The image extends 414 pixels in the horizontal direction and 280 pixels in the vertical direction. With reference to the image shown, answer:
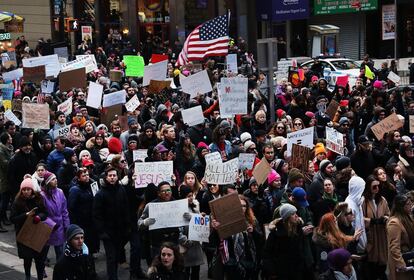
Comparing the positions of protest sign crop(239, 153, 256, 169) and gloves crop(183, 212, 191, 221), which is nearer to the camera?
gloves crop(183, 212, 191, 221)

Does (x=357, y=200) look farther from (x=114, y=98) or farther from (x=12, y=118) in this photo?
(x=114, y=98)

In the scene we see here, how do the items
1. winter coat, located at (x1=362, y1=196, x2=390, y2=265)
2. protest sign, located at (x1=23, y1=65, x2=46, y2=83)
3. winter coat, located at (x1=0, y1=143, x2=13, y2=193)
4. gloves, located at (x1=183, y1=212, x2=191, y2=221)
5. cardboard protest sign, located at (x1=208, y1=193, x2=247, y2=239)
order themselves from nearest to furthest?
1. cardboard protest sign, located at (x1=208, y1=193, x2=247, y2=239)
2. gloves, located at (x1=183, y1=212, x2=191, y2=221)
3. winter coat, located at (x1=362, y1=196, x2=390, y2=265)
4. winter coat, located at (x1=0, y1=143, x2=13, y2=193)
5. protest sign, located at (x1=23, y1=65, x2=46, y2=83)

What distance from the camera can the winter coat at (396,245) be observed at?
8383 millimetres

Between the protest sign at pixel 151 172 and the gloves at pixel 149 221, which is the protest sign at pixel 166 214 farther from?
Answer: the protest sign at pixel 151 172

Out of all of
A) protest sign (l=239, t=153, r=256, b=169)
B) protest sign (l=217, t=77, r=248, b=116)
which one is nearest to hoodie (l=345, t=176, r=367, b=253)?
protest sign (l=239, t=153, r=256, b=169)

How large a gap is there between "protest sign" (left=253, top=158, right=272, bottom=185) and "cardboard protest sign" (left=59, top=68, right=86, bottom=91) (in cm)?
817

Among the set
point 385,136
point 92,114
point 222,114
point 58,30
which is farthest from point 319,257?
point 58,30

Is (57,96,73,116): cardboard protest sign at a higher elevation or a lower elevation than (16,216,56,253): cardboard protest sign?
higher

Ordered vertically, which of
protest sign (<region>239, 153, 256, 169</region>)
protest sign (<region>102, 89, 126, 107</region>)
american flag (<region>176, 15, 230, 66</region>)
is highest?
american flag (<region>176, 15, 230, 66</region>)

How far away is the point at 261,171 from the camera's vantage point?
1028 centimetres

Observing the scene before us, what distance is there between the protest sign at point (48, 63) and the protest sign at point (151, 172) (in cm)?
889

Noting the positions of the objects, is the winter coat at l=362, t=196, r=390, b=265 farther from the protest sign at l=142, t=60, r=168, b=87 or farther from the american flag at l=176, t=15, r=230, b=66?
the protest sign at l=142, t=60, r=168, b=87

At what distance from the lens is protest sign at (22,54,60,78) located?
18594mm

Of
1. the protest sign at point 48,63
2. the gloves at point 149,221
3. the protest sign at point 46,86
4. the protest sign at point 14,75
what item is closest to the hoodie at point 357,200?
the gloves at point 149,221
